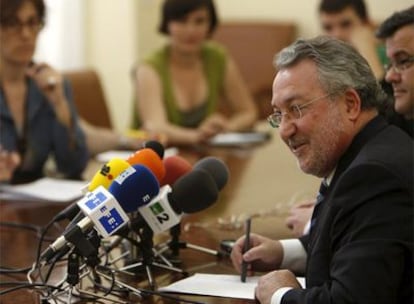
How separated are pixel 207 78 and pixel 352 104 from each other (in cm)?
250

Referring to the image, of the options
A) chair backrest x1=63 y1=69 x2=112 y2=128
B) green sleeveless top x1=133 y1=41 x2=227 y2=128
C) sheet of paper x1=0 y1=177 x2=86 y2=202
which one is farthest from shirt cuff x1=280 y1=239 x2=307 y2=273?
chair backrest x1=63 y1=69 x2=112 y2=128

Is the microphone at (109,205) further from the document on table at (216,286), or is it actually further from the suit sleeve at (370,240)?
the suit sleeve at (370,240)

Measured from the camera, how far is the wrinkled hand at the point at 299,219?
210cm

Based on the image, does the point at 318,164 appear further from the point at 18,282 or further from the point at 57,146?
the point at 57,146

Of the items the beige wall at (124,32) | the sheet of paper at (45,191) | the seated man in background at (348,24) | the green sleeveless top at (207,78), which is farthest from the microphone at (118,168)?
the beige wall at (124,32)

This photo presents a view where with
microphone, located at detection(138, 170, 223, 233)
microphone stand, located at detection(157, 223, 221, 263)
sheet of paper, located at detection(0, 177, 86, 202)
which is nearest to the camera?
microphone, located at detection(138, 170, 223, 233)

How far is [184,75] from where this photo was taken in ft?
13.0

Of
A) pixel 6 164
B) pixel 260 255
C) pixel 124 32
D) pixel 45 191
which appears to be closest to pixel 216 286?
pixel 260 255

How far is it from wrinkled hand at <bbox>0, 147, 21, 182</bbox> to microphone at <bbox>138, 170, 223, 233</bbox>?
3.48 feet

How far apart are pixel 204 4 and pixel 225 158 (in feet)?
2.97

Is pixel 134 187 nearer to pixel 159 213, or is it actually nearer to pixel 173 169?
pixel 159 213

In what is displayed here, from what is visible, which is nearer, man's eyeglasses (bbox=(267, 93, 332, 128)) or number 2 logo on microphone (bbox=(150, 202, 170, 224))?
man's eyeglasses (bbox=(267, 93, 332, 128))

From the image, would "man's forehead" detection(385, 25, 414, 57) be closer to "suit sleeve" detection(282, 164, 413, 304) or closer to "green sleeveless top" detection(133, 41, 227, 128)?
"suit sleeve" detection(282, 164, 413, 304)

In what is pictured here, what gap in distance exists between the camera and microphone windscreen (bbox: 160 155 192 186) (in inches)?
75.3
